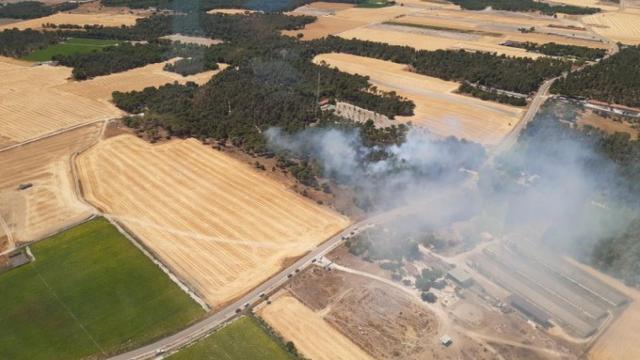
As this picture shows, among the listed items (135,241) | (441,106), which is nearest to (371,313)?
(135,241)

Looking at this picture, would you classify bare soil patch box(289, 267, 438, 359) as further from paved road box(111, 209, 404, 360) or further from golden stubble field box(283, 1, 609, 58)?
golden stubble field box(283, 1, 609, 58)

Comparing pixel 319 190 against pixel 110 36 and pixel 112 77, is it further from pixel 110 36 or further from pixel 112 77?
pixel 110 36

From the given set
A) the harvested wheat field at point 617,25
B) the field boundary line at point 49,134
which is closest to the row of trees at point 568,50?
the harvested wheat field at point 617,25

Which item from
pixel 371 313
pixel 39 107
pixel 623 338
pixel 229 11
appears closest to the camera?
pixel 623 338

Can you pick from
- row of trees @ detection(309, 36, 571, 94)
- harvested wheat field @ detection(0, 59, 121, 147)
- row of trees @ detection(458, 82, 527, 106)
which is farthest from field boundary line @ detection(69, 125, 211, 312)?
row of trees @ detection(309, 36, 571, 94)

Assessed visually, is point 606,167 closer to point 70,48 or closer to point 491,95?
point 491,95

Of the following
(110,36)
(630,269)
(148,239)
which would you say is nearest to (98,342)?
(148,239)
